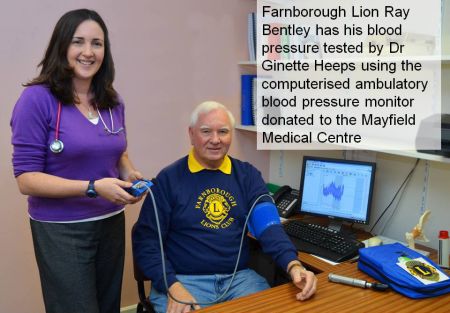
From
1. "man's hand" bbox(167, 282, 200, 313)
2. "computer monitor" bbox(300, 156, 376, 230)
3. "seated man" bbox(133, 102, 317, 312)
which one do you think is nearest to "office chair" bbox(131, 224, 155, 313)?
"seated man" bbox(133, 102, 317, 312)

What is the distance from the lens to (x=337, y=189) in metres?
2.23

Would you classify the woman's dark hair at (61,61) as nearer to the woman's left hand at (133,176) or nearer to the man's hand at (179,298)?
the woman's left hand at (133,176)

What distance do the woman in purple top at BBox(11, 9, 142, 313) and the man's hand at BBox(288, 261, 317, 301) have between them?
0.63m

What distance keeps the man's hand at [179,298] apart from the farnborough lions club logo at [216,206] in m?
0.29

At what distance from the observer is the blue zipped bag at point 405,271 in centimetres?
144

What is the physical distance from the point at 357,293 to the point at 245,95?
1651 millimetres

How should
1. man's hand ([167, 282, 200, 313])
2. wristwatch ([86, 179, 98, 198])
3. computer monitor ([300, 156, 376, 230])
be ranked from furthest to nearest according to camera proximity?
computer monitor ([300, 156, 376, 230]), man's hand ([167, 282, 200, 313]), wristwatch ([86, 179, 98, 198])

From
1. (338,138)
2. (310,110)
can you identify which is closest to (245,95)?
(310,110)

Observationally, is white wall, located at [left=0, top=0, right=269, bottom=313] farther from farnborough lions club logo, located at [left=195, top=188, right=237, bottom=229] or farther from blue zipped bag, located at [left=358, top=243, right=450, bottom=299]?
blue zipped bag, located at [left=358, top=243, right=450, bottom=299]

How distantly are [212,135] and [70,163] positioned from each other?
23.6 inches

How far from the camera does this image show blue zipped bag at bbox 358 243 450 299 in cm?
144

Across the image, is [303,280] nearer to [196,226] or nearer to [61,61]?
[196,226]

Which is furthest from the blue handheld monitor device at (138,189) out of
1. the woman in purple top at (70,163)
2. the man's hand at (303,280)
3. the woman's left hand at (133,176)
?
the man's hand at (303,280)

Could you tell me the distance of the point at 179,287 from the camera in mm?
1655
